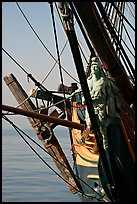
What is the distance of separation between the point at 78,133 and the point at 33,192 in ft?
18.8

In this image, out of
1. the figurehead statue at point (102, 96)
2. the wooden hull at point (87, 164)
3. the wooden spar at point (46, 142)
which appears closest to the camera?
the figurehead statue at point (102, 96)

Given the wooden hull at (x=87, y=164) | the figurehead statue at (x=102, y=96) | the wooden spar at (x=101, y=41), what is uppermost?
the wooden spar at (x=101, y=41)

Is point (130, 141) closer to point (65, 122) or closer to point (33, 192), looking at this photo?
point (65, 122)

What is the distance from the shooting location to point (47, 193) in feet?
49.9

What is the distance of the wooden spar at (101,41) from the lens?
616cm

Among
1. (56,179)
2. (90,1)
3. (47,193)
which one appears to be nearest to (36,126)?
(90,1)

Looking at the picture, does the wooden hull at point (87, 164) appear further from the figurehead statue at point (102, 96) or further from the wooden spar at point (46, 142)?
the figurehead statue at point (102, 96)

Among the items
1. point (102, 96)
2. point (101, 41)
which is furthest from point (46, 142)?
point (101, 41)

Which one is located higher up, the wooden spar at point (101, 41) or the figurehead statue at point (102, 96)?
the wooden spar at point (101, 41)

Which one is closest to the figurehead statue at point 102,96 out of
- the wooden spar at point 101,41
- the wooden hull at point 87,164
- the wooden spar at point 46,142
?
the wooden spar at point 101,41

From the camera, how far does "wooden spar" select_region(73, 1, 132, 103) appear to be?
6156 mm

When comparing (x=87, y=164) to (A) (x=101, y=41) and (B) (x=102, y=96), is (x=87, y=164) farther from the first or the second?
(A) (x=101, y=41)

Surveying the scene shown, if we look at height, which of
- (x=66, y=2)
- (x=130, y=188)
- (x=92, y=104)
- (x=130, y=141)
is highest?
(x=66, y=2)

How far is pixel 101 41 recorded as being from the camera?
632cm
